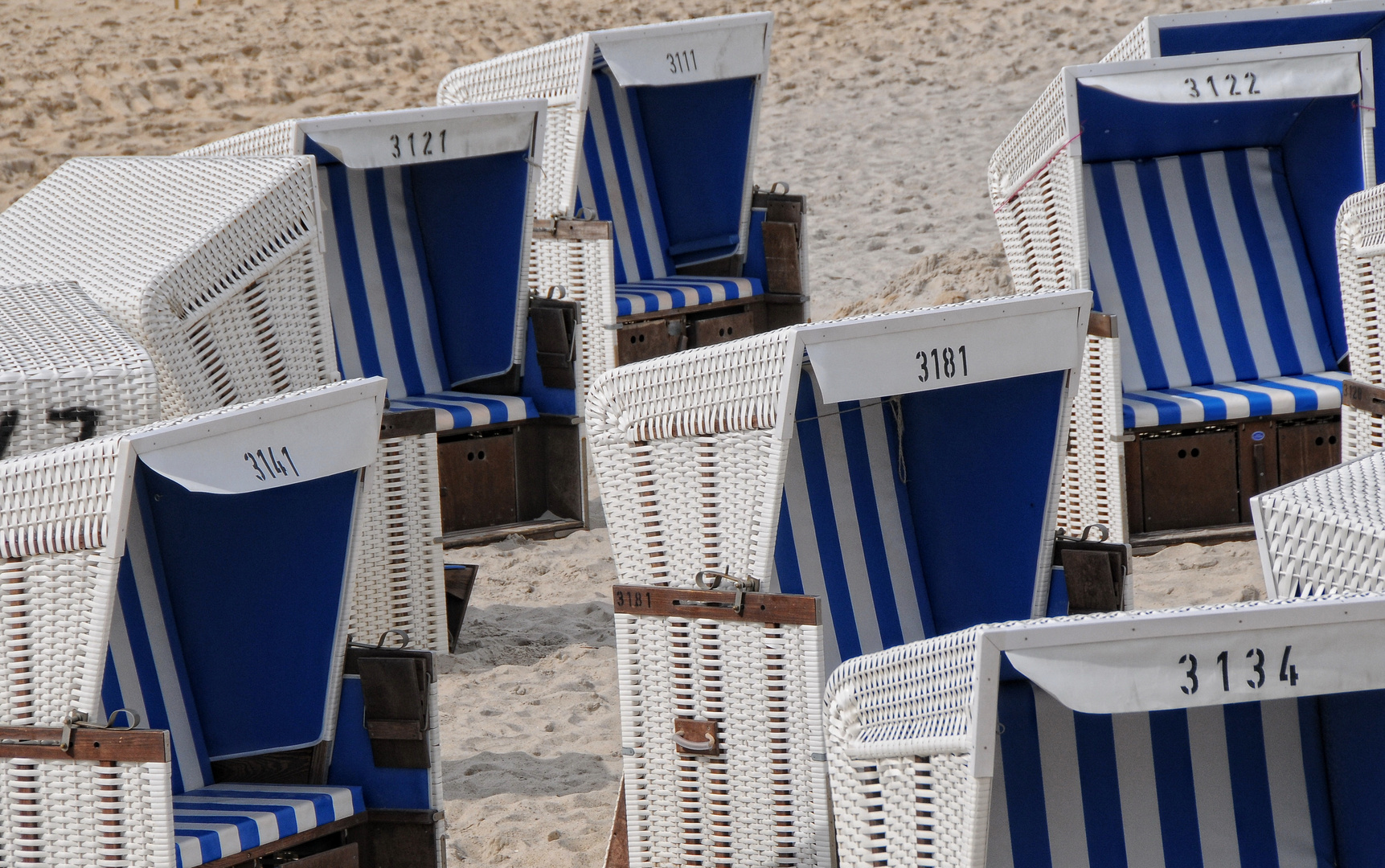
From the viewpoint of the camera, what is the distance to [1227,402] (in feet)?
19.6

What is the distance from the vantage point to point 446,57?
631 inches

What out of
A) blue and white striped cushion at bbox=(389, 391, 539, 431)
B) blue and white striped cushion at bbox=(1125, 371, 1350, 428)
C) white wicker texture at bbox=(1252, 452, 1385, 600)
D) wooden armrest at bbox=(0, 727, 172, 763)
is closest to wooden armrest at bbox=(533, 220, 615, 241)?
blue and white striped cushion at bbox=(389, 391, 539, 431)

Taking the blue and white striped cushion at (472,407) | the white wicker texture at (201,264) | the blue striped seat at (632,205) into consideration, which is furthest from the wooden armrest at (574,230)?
the white wicker texture at (201,264)

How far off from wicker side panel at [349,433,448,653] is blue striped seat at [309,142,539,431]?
109 centimetres

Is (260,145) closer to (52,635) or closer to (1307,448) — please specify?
(52,635)

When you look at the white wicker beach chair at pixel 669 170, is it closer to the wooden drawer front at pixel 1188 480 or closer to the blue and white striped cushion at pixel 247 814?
the wooden drawer front at pixel 1188 480

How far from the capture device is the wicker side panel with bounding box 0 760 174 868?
3.09m

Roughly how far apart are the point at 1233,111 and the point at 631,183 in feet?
9.77

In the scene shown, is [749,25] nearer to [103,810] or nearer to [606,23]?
[103,810]

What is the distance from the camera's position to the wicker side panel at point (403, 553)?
5.30 metres

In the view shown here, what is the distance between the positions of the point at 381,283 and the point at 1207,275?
333 cm

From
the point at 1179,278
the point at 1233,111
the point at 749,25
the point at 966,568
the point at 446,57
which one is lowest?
the point at 966,568

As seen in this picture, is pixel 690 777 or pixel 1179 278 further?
pixel 1179 278

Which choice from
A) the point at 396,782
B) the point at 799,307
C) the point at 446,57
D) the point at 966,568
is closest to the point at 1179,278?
the point at 799,307
